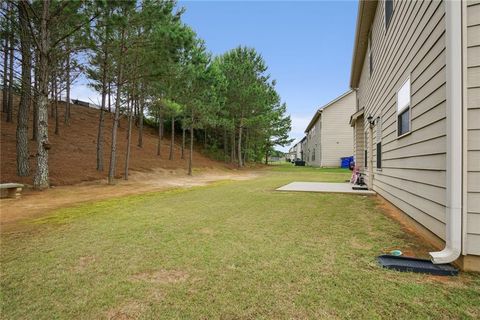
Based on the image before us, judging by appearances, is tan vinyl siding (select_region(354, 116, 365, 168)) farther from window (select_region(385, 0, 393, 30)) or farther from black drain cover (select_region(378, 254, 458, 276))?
black drain cover (select_region(378, 254, 458, 276))

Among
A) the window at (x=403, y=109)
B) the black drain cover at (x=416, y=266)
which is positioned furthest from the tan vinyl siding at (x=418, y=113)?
the black drain cover at (x=416, y=266)

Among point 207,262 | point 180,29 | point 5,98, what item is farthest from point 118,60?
point 5,98

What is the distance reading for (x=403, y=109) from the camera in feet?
15.7

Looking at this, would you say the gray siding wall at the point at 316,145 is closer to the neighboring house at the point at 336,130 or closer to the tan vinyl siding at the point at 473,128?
the neighboring house at the point at 336,130

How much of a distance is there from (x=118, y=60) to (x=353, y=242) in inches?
443

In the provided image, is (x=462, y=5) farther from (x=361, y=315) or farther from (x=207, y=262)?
(x=207, y=262)

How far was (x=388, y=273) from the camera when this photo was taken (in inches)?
99.0

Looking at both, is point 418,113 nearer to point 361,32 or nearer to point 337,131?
point 361,32

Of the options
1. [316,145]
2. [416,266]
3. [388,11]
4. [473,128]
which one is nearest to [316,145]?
[316,145]

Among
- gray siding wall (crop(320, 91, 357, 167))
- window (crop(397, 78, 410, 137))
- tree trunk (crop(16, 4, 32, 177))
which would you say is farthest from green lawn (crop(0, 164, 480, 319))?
gray siding wall (crop(320, 91, 357, 167))

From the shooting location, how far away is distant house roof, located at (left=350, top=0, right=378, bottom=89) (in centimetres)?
775

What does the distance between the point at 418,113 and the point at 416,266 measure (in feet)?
7.51

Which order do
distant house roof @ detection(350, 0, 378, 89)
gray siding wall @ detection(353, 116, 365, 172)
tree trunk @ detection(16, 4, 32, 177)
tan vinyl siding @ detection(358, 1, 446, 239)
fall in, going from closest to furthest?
tan vinyl siding @ detection(358, 1, 446, 239)
distant house roof @ detection(350, 0, 378, 89)
tree trunk @ detection(16, 4, 32, 177)
gray siding wall @ detection(353, 116, 365, 172)

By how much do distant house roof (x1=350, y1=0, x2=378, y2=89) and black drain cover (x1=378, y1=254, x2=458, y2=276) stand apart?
24.4 feet
